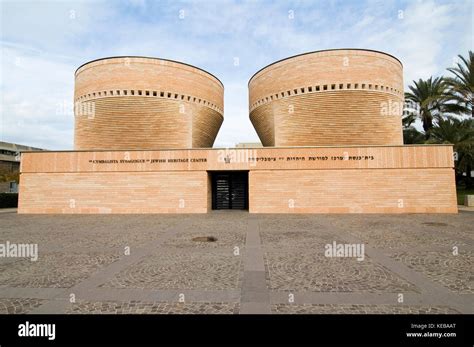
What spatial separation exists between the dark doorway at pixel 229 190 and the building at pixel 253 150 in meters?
0.07

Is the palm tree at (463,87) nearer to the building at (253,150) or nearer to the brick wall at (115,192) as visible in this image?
the building at (253,150)

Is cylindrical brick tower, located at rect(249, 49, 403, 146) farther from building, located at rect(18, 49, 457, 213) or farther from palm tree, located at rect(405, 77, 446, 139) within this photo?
palm tree, located at rect(405, 77, 446, 139)

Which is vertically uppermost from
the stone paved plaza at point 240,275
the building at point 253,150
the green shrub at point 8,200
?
the building at point 253,150

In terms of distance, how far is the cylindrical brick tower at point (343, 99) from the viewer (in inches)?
760

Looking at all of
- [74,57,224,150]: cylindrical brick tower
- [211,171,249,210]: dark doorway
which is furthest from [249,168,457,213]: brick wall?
[74,57,224,150]: cylindrical brick tower

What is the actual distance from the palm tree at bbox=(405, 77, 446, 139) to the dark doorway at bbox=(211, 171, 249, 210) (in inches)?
820

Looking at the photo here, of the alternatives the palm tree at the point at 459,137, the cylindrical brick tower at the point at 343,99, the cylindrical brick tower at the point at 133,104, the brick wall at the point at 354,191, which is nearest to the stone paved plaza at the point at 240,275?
the brick wall at the point at 354,191

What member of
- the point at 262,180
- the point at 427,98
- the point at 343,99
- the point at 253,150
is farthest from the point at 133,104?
the point at 427,98

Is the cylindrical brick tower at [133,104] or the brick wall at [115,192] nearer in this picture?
the brick wall at [115,192]

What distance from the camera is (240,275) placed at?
5039mm

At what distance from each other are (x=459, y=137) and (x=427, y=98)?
15.9 feet

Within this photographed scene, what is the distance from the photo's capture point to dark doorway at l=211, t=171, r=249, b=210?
64.1 feet
